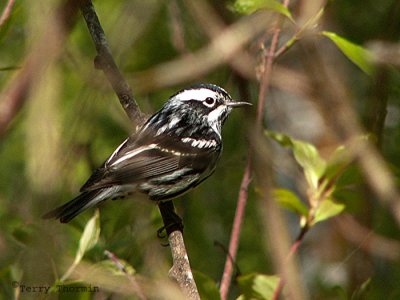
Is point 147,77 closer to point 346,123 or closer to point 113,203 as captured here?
point 113,203

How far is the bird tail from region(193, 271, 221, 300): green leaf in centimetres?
82

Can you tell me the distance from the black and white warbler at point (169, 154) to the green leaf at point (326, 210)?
2.90 feet

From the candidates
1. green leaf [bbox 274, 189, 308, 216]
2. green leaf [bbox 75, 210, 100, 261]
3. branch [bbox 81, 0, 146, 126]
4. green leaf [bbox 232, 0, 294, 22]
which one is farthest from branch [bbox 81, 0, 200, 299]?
green leaf [bbox 232, 0, 294, 22]

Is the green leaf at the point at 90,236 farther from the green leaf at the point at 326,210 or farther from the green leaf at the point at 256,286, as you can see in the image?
the green leaf at the point at 326,210

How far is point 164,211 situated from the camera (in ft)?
14.3

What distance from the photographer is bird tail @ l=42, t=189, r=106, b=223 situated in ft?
12.9

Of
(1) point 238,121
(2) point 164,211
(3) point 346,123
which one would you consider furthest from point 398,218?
(1) point 238,121

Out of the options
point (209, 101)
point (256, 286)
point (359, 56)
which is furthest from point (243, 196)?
point (209, 101)

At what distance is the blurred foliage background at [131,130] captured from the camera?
2910 millimetres

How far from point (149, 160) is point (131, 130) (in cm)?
28

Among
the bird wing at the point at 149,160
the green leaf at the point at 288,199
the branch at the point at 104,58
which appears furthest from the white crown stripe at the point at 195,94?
the green leaf at the point at 288,199

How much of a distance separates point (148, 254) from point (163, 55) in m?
2.61

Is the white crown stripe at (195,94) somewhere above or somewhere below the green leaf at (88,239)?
above

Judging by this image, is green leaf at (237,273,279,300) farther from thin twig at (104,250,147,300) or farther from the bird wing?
the bird wing
